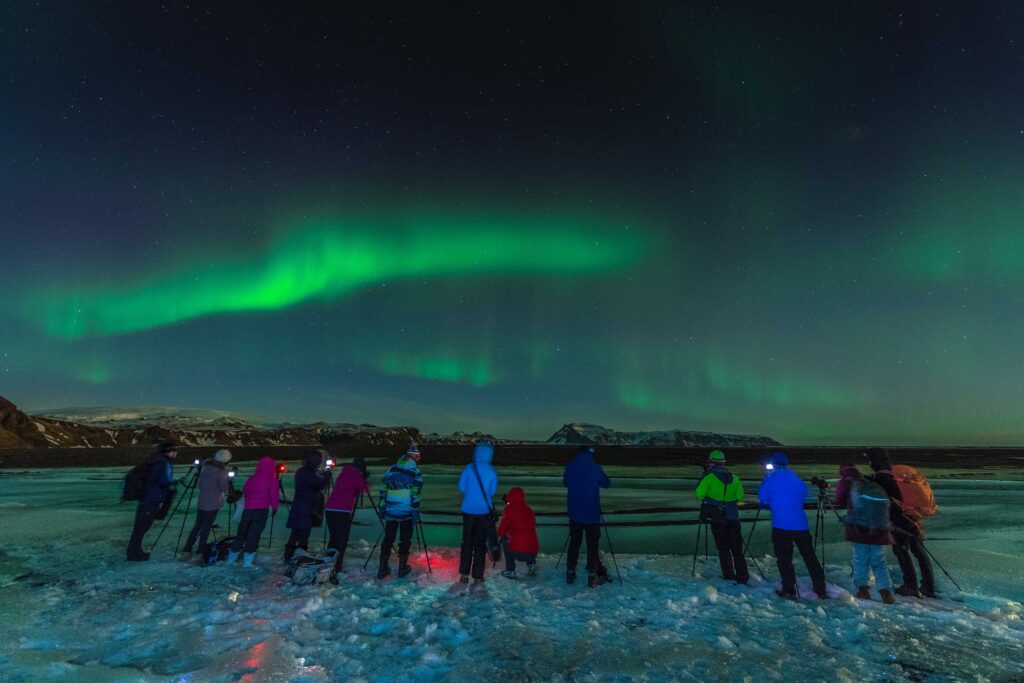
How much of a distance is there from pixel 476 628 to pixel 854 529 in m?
6.55

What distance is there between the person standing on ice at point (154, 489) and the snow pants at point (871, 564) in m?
13.4

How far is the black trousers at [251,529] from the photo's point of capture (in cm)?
1123

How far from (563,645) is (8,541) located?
53.2 feet

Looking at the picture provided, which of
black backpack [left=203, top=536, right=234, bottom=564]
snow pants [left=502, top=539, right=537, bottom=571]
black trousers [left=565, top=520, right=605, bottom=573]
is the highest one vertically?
black trousers [left=565, top=520, right=605, bottom=573]

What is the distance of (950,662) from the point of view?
6.59m

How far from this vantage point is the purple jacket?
11.6m

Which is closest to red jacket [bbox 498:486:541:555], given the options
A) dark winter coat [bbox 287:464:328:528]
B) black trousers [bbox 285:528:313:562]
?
dark winter coat [bbox 287:464:328:528]

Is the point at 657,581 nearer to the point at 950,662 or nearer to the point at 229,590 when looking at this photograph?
the point at 950,662

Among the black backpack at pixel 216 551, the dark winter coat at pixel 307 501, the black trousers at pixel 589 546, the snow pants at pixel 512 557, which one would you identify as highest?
the dark winter coat at pixel 307 501

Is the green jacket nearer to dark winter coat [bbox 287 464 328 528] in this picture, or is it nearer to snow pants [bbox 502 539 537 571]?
snow pants [bbox 502 539 537 571]

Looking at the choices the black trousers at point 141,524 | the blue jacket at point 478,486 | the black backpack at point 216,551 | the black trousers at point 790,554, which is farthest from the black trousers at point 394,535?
the black trousers at point 790,554

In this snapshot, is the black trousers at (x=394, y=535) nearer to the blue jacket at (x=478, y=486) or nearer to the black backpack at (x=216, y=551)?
the blue jacket at (x=478, y=486)

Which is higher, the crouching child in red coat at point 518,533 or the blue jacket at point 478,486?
the blue jacket at point 478,486

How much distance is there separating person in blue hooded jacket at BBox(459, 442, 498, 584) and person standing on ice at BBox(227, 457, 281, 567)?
4210 millimetres
